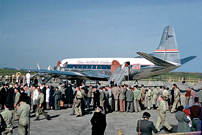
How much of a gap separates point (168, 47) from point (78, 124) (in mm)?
16702

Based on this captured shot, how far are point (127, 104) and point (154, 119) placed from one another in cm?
251

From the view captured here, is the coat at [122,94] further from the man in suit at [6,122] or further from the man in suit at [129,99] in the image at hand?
the man in suit at [6,122]

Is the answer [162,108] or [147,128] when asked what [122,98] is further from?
[147,128]

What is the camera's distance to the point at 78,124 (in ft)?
39.1

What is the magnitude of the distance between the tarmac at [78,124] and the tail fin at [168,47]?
10830 mm

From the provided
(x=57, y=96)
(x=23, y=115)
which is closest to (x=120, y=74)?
(x=57, y=96)

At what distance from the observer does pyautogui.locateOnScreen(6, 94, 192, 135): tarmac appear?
10.4 m

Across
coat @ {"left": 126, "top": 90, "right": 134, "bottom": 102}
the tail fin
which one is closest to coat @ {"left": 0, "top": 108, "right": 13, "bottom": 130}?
coat @ {"left": 126, "top": 90, "right": 134, "bottom": 102}

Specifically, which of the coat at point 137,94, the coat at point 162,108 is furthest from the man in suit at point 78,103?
the coat at point 162,108

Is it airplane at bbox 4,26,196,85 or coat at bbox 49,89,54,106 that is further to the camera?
airplane at bbox 4,26,196,85

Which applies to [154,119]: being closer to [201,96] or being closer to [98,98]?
[98,98]

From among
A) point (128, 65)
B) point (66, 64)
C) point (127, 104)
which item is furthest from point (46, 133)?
point (66, 64)

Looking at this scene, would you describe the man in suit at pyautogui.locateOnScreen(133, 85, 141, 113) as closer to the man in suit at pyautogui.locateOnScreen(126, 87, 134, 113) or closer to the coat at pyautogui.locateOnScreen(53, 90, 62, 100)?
the man in suit at pyautogui.locateOnScreen(126, 87, 134, 113)

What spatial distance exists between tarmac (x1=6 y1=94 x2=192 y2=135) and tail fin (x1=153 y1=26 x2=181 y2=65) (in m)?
10.8
